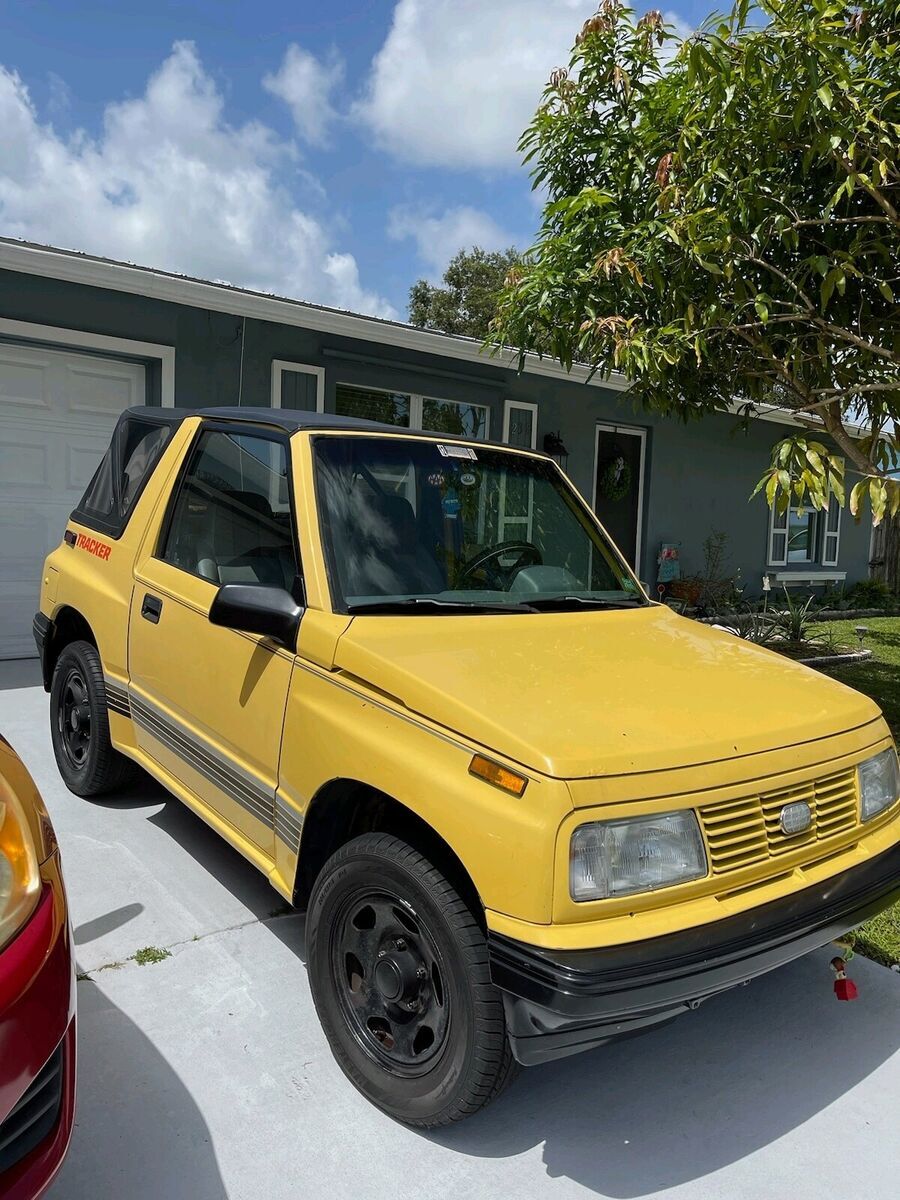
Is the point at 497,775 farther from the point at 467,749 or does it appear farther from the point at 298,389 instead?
the point at 298,389

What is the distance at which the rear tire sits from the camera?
401cm

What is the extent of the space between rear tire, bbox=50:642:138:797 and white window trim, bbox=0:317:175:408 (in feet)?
12.7

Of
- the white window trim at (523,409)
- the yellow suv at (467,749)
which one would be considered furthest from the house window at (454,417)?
the yellow suv at (467,749)

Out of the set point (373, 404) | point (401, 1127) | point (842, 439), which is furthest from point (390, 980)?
point (373, 404)

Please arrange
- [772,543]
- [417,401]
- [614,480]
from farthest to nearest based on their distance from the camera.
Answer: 1. [772,543]
2. [614,480]
3. [417,401]

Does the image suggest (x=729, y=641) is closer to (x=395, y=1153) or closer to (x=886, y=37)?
(x=395, y=1153)

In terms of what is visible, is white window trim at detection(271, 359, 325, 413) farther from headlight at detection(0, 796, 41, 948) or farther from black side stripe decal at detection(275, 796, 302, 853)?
headlight at detection(0, 796, 41, 948)

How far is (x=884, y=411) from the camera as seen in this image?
221 inches

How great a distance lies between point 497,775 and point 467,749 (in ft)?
0.38

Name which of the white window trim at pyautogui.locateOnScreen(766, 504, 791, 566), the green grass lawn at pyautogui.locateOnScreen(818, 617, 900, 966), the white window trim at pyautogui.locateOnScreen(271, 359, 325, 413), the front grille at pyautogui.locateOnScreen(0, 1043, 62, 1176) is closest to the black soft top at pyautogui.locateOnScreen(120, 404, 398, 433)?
the front grille at pyautogui.locateOnScreen(0, 1043, 62, 1176)

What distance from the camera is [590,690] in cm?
239

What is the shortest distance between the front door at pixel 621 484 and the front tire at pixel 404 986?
10.0m

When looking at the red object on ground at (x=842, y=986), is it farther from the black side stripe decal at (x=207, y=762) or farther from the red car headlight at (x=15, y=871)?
the red car headlight at (x=15, y=871)

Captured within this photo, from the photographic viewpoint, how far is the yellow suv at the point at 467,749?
1.98 meters
